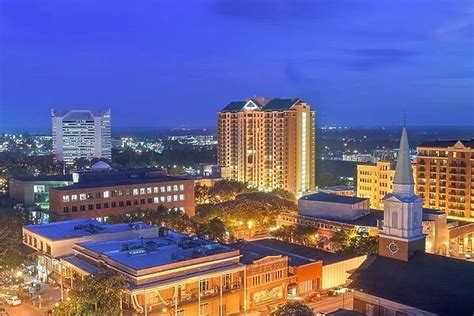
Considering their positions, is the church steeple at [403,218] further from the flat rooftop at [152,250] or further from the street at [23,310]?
the street at [23,310]

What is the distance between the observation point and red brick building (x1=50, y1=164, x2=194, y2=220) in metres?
73.1

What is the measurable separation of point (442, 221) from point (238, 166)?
63406 mm

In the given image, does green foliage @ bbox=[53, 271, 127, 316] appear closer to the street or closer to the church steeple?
the street

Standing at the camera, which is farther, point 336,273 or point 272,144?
point 272,144

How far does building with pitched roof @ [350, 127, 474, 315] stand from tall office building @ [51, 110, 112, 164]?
6294 inches

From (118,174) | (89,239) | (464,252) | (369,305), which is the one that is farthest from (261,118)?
(369,305)

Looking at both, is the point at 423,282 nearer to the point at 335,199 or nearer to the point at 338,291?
the point at 338,291

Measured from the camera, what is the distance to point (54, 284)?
48.2 m

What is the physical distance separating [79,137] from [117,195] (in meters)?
122

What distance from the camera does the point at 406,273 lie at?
35469 mm

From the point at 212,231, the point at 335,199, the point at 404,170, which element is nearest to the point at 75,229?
the point at 212,231

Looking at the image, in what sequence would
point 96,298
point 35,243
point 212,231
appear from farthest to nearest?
point 212,231 → point 35,243 → point 96,298

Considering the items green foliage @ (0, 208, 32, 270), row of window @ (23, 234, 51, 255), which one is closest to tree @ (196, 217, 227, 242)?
row of window @ (23, 234, 51, 255)

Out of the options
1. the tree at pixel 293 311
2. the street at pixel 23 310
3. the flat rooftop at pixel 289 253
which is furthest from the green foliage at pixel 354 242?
the street at pixel 23 310
